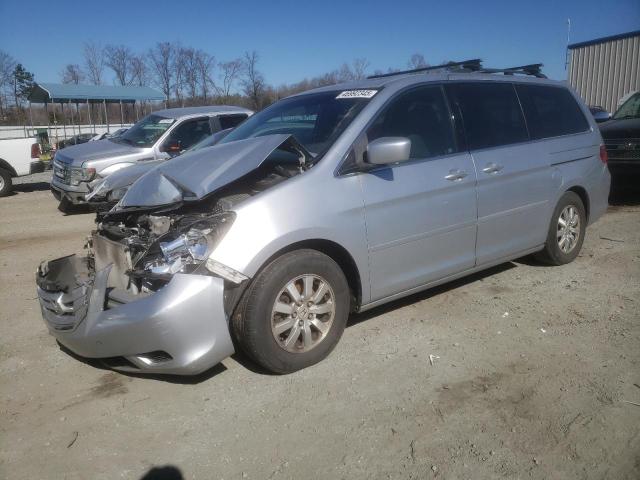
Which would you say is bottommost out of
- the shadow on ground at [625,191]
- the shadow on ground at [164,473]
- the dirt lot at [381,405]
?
the shadow on ground at [164,473]

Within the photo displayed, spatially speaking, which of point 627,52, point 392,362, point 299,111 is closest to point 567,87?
Answer: point 299,111

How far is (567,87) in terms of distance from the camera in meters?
5.49

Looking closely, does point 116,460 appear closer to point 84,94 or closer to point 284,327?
point 284,327

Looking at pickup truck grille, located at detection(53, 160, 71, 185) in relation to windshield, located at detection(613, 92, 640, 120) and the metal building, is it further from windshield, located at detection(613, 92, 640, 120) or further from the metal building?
the metal building

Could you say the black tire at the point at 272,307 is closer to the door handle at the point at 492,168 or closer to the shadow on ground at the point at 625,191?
the door handle at the point at 492,168

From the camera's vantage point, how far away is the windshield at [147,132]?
32.3 feet

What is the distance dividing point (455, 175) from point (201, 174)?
1905mm

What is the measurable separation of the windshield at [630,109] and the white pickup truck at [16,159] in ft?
43.0

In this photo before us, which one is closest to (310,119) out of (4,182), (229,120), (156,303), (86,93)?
(156,303)

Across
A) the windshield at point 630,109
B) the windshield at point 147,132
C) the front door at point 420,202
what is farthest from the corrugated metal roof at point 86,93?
the front door at point 420,202

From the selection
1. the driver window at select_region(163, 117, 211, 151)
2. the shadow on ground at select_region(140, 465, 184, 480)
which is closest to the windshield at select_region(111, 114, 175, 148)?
the driver window at select_region(163, 117, 211, 151)

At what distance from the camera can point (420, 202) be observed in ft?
12.7

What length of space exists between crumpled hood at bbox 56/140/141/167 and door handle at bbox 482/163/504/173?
702cm

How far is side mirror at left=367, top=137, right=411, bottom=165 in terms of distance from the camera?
346 cm
